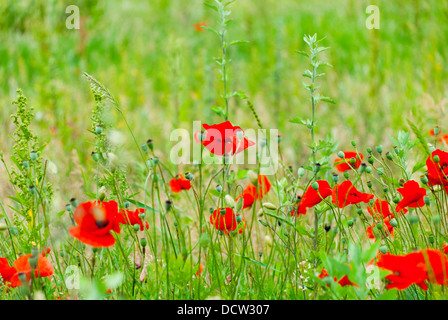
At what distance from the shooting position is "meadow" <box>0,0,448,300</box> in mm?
1216

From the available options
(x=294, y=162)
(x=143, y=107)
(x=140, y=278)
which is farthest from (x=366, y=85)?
(x=140, y=278)

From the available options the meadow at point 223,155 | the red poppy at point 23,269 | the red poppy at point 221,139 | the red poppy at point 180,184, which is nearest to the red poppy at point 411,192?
the meadow at point 223,155

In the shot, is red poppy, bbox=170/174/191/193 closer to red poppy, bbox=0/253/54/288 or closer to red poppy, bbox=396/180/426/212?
red poppy, bbox=0/253/54/288

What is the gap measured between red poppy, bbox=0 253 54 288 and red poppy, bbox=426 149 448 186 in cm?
88

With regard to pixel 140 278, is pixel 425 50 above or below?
above

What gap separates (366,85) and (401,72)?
0.55 m

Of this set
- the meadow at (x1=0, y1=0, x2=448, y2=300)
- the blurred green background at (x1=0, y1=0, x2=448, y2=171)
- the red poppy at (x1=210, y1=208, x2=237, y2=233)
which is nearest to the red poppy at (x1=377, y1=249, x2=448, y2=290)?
the meadow at (x1=0, y1=0, x2=448, y2=300)

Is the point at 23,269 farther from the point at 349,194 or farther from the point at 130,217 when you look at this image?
the point at 349,194

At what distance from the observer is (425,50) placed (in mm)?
3998

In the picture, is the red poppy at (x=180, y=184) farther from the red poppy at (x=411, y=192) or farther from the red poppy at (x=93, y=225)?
the red poppy at (x=411, y=192)

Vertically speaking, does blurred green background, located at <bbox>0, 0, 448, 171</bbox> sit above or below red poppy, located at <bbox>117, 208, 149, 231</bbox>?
above

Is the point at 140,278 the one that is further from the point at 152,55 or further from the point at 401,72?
the point at 152,55

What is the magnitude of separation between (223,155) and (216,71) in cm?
334

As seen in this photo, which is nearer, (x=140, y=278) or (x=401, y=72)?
(x=140, y=278)
